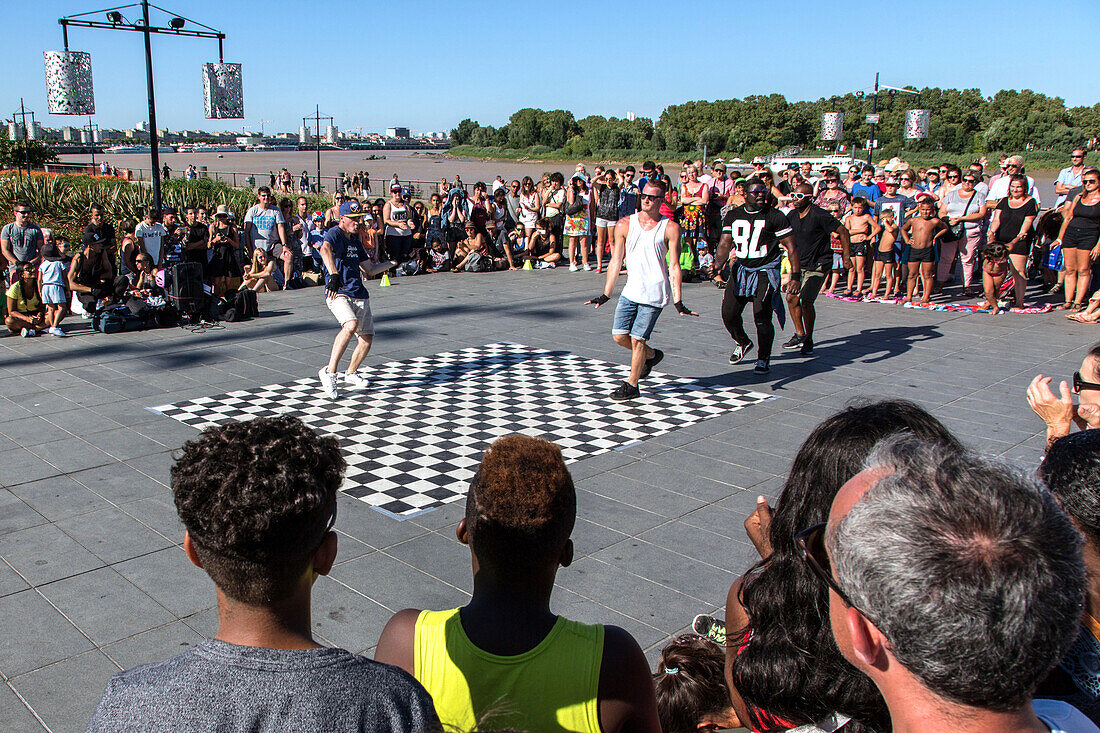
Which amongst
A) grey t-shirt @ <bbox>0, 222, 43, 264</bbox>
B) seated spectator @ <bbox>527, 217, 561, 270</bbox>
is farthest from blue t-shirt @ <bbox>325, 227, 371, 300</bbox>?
seated spectator @ <bbox>527, 217, 561, 270</bbox>

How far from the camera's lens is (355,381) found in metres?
7.91

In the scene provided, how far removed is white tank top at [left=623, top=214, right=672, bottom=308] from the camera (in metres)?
7.42

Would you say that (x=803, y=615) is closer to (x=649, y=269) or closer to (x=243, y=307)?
(x=649, y=269)

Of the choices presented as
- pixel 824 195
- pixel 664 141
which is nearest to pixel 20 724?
pixel 824 195

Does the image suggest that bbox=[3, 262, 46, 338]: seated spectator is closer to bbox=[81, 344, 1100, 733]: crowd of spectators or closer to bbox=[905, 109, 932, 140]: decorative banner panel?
bbox=[81, 344, 1100, 733]: crowd of spectators

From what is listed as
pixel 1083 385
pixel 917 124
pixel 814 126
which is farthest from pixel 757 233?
pixel 814 126

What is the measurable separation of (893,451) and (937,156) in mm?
65378

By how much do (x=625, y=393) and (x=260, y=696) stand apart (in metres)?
6.32

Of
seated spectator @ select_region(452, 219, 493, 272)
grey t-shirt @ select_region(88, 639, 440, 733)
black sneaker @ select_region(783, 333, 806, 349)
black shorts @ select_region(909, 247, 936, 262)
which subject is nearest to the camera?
grey t-shirt @ select_region(88, 639, 440, 733)

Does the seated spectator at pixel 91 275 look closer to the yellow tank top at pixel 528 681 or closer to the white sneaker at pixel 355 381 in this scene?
the white sneaker at pixel 355 381

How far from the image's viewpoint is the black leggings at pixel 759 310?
27.1 feet

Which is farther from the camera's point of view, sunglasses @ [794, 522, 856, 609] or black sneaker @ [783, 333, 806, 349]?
black sneaker @ [783, 333, 806, 349]

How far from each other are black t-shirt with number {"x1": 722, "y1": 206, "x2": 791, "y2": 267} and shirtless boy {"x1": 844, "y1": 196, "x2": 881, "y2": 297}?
501cm

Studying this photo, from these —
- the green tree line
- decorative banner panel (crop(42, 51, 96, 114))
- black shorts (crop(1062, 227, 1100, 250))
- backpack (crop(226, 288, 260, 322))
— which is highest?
the green tree line
